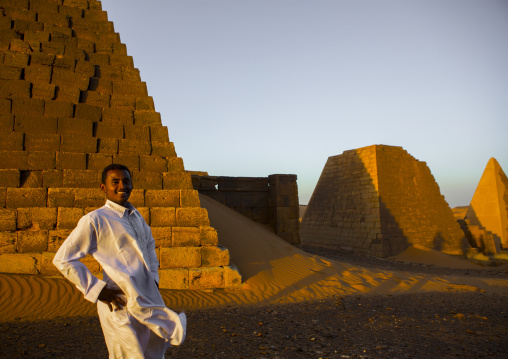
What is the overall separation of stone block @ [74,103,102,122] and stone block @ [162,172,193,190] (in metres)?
1.87

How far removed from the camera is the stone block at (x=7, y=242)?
5625 millimetres

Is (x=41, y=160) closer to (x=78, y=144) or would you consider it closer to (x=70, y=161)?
(x=70, y=161)

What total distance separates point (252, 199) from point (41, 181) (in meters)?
7.44

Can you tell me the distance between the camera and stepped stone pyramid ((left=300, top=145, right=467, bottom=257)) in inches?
592

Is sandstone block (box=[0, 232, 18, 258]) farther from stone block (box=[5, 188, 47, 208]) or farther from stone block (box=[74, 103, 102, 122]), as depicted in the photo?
stone block (box=[74, 103, 102, 122])

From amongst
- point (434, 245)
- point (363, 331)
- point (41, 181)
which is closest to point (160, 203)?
point (41, 181)

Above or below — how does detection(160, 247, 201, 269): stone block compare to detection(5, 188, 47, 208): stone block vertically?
below

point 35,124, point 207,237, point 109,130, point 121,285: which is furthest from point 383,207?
point 121,285

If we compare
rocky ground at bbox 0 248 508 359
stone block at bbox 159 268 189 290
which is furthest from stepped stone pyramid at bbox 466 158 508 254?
stone block at bbox 159 268 189 290

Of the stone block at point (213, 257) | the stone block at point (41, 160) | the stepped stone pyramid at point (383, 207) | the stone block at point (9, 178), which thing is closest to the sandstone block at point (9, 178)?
the stone block at point (9, 178)

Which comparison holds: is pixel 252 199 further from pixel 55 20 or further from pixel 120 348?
pixel 120 348

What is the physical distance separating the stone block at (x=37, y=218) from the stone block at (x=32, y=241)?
12 cm

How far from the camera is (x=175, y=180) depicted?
705 centimetres

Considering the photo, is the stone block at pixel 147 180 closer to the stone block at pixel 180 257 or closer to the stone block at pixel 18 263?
the stone block at pixel 180 257
